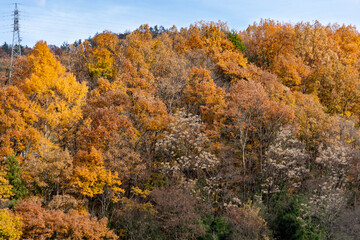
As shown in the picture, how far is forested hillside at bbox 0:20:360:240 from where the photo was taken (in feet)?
90.4

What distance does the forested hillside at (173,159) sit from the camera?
2755 cm

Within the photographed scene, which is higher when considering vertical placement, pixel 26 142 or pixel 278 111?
pixel 278 111

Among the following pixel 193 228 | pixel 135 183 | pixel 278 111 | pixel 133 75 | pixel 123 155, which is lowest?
pixel 193 228

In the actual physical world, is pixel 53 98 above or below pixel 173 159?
above

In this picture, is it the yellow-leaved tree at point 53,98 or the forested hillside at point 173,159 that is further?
the yellow-leaved tree at point 53,98

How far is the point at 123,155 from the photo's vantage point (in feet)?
104

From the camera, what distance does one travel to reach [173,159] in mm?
34312

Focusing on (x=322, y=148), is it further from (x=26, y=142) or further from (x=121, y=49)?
(x=121, y=49)

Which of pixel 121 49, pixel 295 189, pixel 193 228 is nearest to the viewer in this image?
pixel 193 228

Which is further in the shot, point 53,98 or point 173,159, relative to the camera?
point 53,98

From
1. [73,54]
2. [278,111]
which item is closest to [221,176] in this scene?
[278,111]

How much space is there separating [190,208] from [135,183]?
6.96 metres

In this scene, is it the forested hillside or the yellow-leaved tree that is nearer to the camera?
the forested hillside

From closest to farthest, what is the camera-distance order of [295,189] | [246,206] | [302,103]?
[246,206] < [295,189] < [302,103]
